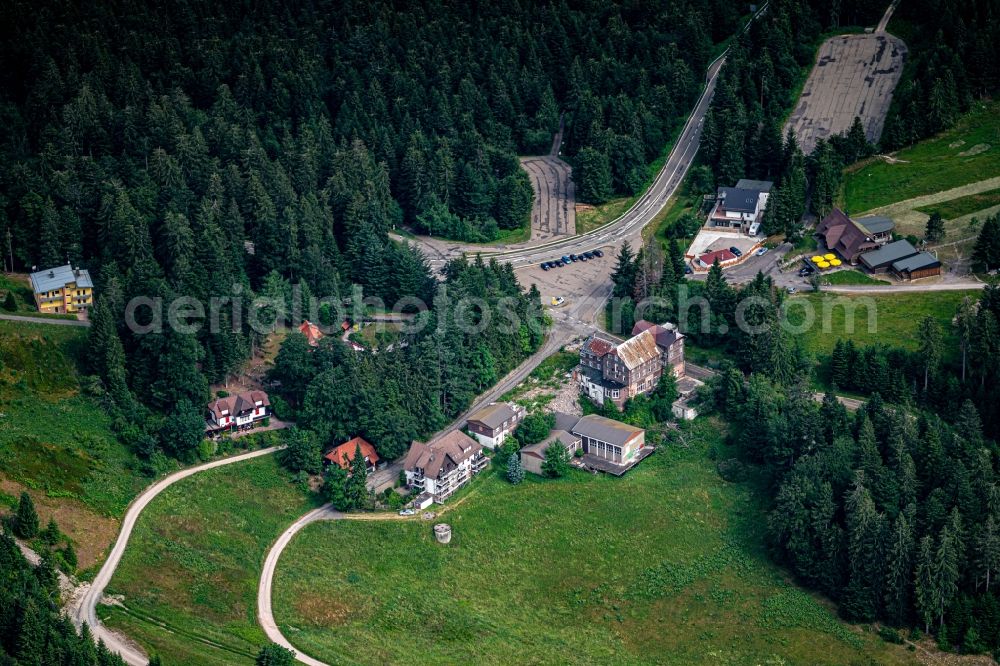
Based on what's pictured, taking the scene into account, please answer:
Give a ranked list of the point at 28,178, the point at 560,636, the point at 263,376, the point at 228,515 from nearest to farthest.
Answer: the point at 560,636 → the point at 228,515 → the point at 263,376 → the point at 28,178

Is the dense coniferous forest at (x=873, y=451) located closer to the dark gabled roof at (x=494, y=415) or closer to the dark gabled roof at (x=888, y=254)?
the dark gabled roof at (x=888, y=254)

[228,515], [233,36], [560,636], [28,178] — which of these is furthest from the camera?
[233,36]

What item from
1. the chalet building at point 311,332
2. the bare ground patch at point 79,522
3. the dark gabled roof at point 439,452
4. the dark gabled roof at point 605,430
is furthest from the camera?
the chalet building at point 311,332

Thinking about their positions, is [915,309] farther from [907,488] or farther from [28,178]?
[28,178]

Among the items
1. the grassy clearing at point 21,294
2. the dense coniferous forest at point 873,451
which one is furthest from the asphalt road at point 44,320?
the dense coniferous forest at point 873,451

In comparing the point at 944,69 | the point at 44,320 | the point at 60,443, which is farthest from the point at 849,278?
the point at 44,320

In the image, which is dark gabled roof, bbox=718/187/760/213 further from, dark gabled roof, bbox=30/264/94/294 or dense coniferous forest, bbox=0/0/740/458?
dark gabled roof, bbox=30/264/94/294

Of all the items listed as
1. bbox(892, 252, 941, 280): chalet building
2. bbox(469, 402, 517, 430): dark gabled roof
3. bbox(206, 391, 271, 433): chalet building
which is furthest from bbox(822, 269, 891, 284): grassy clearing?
bbox(206, 391, 271, 433): chalet building

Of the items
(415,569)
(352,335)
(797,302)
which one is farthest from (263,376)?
(797,302)
